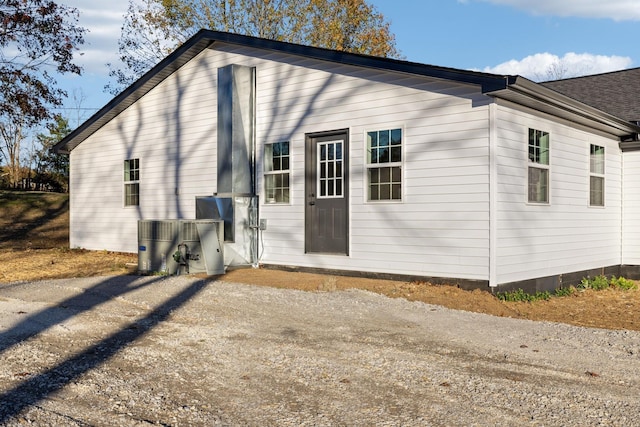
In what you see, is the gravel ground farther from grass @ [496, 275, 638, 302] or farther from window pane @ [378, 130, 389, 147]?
window pane @ [378, 130, 389, 147]

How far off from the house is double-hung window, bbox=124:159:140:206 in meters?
0.20

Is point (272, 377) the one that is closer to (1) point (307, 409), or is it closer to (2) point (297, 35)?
(1) point (307, 409)

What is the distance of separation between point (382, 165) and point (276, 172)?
8.73 feet

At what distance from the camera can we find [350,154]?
Answer: 1109 cm

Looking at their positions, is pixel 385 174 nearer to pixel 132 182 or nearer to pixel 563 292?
pixel 563 292

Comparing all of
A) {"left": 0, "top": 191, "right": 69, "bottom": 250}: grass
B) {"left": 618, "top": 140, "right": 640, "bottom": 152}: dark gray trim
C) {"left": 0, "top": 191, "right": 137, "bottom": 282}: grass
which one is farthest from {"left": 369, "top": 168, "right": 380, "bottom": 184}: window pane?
{"left": 0, "top": 191, "right": 69, "bottom": 250}: grass

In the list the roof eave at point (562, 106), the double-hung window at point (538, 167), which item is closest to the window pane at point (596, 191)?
the roof eave at point (562, 106)

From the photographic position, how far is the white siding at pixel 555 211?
31.4 ft

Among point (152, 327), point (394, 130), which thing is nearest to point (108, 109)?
point (394, 130)

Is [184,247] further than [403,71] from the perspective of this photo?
Yes

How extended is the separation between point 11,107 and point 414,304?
16.1m

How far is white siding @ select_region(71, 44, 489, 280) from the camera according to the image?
961 centimetres

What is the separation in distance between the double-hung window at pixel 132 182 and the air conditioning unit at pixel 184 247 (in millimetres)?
4325

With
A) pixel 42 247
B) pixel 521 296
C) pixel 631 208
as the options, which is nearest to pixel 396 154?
pixel 521 296
